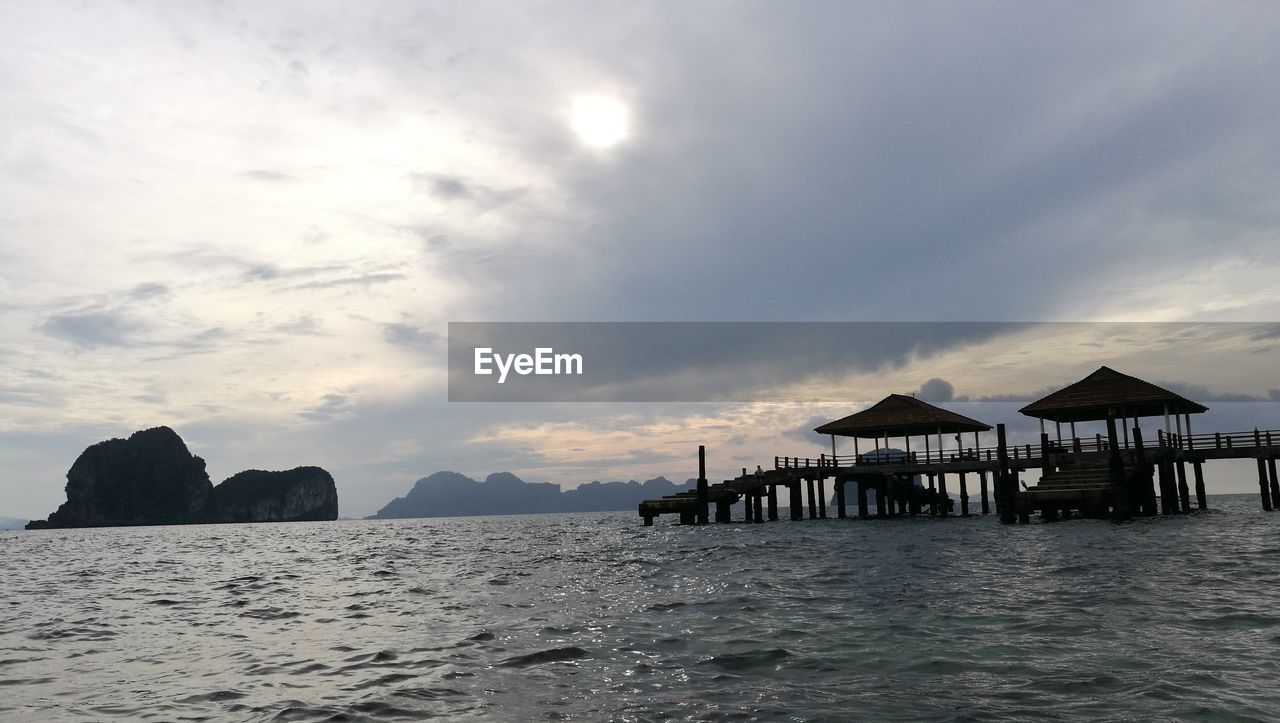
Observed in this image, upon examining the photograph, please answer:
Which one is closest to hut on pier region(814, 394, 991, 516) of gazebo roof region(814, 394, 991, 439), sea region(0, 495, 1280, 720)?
gazebo roof region(814, 394, 991, 439)

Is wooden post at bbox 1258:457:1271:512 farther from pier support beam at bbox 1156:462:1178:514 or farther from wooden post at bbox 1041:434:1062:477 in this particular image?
wooden post at bbox 1041:434:1062:477

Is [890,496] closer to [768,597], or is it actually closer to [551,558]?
[551,558]

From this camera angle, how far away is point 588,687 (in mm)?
8672

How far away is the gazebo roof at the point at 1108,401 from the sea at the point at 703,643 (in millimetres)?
18309

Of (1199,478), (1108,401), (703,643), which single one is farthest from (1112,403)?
(703,643)

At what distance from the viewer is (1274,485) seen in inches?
1612

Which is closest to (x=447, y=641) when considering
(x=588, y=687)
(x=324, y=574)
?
(x=588, y=687)

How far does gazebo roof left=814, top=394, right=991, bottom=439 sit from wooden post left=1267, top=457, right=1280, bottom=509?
523 inches

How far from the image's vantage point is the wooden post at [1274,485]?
40.5 m

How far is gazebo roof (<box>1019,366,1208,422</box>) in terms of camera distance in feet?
127

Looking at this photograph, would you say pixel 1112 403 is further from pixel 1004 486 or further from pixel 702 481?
pixel 702 481

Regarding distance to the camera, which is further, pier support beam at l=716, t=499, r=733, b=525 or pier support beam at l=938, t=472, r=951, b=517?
pier support beam at l=938, t=472, r=951, b=517

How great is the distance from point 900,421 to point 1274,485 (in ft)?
60.4

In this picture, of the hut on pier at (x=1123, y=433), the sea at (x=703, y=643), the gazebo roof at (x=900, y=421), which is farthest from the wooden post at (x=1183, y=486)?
the sea at (x=703, y=643)
